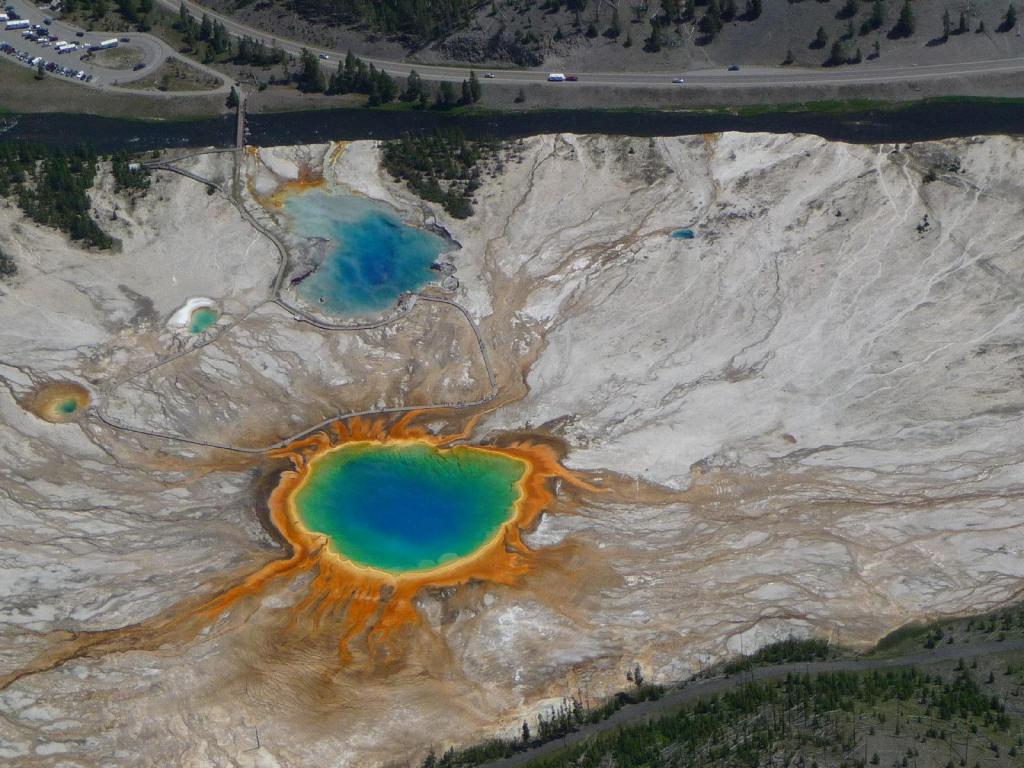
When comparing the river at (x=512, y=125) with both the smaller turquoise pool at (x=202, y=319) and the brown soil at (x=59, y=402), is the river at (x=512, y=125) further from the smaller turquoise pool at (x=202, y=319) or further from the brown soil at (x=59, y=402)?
the brown soil at (x=59, y=402)

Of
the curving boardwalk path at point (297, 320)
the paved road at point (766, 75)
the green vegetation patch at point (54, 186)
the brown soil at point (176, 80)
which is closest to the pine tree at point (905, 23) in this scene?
the paved road at point (766, 75)

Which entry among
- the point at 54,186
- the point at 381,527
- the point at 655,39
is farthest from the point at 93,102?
the point at 381,527

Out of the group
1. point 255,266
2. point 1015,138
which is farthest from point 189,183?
point 1015,138

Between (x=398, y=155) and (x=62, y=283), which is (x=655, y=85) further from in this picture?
(x=62, y=283)

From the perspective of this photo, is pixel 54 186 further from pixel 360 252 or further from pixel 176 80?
pixel 176 80

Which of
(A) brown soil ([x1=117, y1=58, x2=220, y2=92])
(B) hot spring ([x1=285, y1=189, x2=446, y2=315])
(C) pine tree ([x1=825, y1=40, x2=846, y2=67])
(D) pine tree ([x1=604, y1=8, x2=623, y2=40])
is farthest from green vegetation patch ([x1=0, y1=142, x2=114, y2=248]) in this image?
(C) pine tree ([x1=825, y1=40, x2=846, y2=67])

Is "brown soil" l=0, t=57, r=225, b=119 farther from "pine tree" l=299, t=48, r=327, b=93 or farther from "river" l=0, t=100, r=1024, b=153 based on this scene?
"pine tree" l=299, t=48, r=327, b=93
